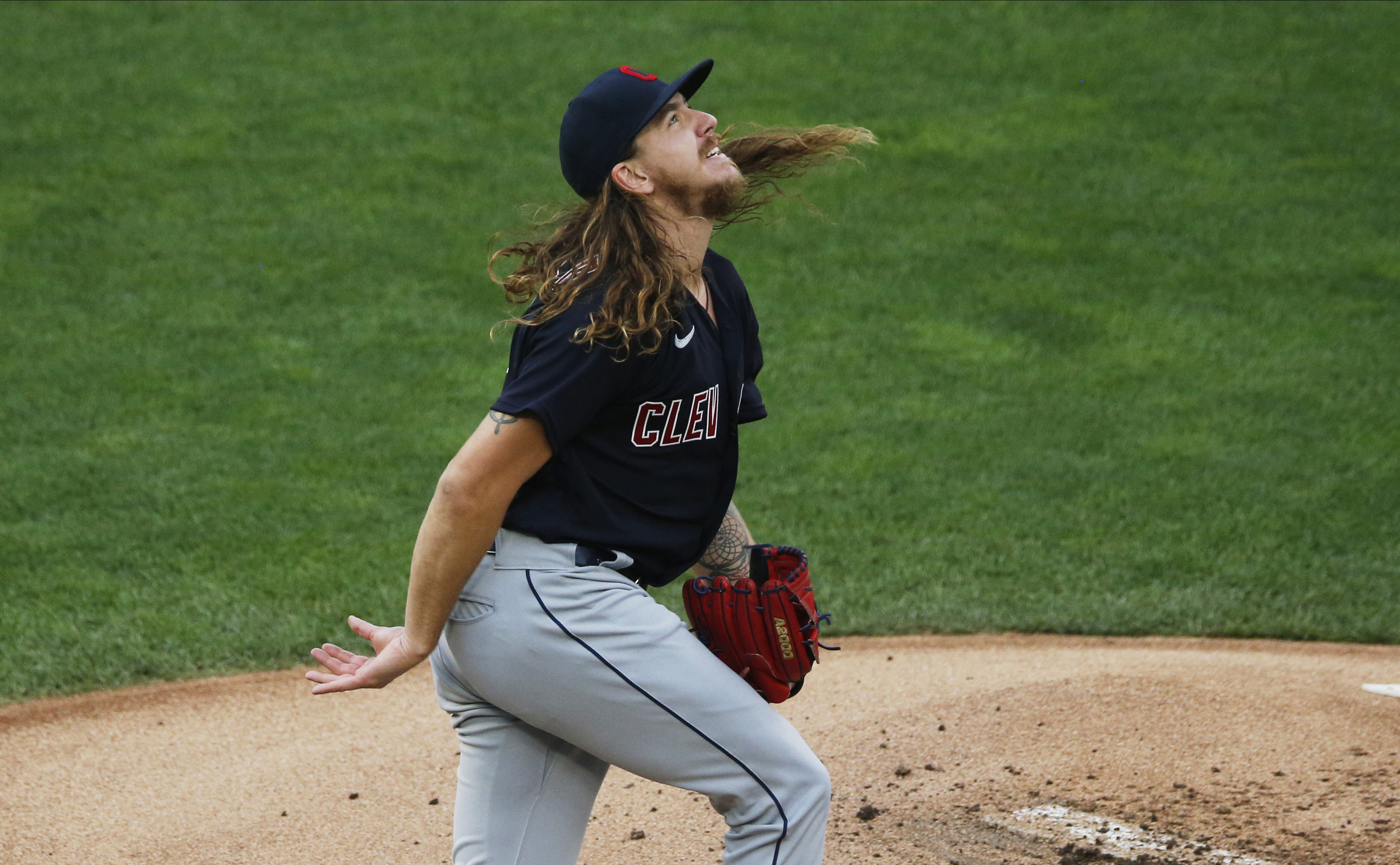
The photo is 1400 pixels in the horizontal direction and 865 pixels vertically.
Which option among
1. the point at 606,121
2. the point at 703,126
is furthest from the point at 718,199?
the point at 606,121

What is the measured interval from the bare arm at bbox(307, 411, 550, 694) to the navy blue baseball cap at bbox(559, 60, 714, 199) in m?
0.50

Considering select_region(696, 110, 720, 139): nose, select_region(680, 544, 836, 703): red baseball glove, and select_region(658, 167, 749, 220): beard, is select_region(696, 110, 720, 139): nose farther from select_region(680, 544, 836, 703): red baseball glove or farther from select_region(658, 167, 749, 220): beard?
select_region(680, 544, 836, 703): red baseball glove

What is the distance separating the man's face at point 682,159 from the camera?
2496mm

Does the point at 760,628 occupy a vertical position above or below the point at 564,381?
below

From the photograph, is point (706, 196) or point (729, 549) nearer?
point (706, 196)

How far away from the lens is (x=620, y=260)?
7.98ft

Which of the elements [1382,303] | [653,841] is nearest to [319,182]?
[1382,303]

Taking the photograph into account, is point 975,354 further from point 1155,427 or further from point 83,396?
point 83,396

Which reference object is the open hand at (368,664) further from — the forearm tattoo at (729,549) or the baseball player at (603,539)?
the forearm tattoo at (729,549)

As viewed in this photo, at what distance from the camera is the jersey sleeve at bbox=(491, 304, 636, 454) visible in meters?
2.25

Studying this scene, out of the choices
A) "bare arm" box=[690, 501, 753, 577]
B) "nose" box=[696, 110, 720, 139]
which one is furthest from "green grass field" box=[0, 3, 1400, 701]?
"nose" box=[696, 110, 720, 139]

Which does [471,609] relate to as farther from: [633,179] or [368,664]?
[633,179]

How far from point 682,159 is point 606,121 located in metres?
0.15

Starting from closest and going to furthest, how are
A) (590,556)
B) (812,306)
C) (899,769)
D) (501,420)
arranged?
(501,420) < (590,556) < (899,769) < (812,306)
